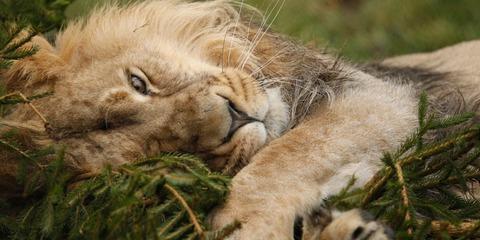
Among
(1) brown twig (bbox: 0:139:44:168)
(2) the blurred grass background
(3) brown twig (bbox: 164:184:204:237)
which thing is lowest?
(2) the blurred grass background

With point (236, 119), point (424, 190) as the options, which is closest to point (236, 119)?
point (236, 119)

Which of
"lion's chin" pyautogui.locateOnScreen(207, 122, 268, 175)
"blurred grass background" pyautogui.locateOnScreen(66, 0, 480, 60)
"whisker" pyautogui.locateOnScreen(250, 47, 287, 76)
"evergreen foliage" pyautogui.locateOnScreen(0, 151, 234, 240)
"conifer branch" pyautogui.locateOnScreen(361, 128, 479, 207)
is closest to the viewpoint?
"evergreen foliage" pyautogui.locateOnScreen(0, 151, 234, 240)

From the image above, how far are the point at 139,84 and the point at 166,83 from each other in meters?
0.10

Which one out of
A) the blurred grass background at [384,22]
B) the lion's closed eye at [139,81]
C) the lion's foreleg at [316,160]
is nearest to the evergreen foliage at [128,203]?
the lion's foreleg at [316,160]

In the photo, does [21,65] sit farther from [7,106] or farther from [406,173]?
[406,173]

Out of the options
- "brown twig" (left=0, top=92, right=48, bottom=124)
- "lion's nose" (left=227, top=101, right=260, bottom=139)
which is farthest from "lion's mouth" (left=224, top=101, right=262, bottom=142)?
"brown twig" (left=0, top=92, right=48, bottom=124)

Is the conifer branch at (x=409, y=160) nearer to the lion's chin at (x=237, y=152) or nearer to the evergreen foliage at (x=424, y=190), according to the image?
the evergreen foliage at (x=424, y=190)

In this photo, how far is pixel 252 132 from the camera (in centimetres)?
322

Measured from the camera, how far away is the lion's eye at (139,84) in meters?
3.37

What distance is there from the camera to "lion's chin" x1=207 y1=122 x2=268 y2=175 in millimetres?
3158

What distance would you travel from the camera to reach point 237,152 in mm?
3168

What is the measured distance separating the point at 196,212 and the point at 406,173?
0.69 metres

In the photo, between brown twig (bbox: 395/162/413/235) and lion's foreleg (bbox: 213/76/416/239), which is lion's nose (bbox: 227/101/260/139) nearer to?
lion's foreleg (bbox: 213/76/416/239)

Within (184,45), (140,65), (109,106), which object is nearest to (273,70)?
(184,45)
